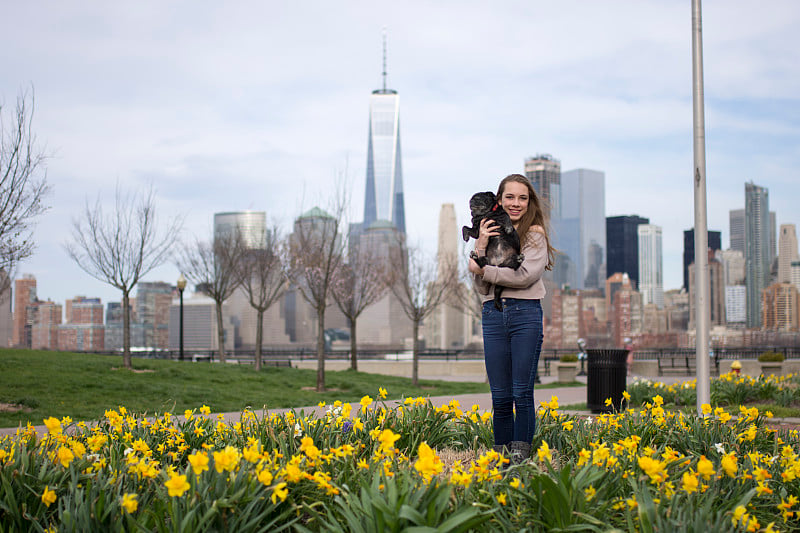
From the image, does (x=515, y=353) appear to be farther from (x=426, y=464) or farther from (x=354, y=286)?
(x=354, y=286)

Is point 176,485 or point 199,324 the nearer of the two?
point 176,485

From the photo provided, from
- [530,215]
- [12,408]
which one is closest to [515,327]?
[530,215]

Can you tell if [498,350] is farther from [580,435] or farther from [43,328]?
[43,328]

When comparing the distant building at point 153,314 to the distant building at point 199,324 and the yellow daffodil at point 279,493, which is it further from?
the yellow daffodil at point 279,493

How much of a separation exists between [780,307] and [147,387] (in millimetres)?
196726

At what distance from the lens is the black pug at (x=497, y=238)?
15.0ft

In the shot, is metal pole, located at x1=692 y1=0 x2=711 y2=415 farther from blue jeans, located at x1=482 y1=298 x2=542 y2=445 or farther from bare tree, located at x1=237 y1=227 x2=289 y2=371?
bare tree, located at x1=237 y1=227 x2=289 y2=371

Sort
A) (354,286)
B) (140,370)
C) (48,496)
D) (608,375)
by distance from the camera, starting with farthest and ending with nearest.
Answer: (354,286)
(140,370)
(608,375)
(48,496)

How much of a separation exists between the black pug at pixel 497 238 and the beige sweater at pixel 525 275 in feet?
0.17

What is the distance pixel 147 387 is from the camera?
575 inches

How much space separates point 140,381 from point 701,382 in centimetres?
1162

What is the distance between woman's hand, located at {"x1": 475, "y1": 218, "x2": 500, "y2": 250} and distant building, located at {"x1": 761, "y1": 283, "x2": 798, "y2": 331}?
189 metres

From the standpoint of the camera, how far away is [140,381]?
15281mm

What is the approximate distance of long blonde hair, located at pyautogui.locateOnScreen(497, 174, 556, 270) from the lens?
4895mm
